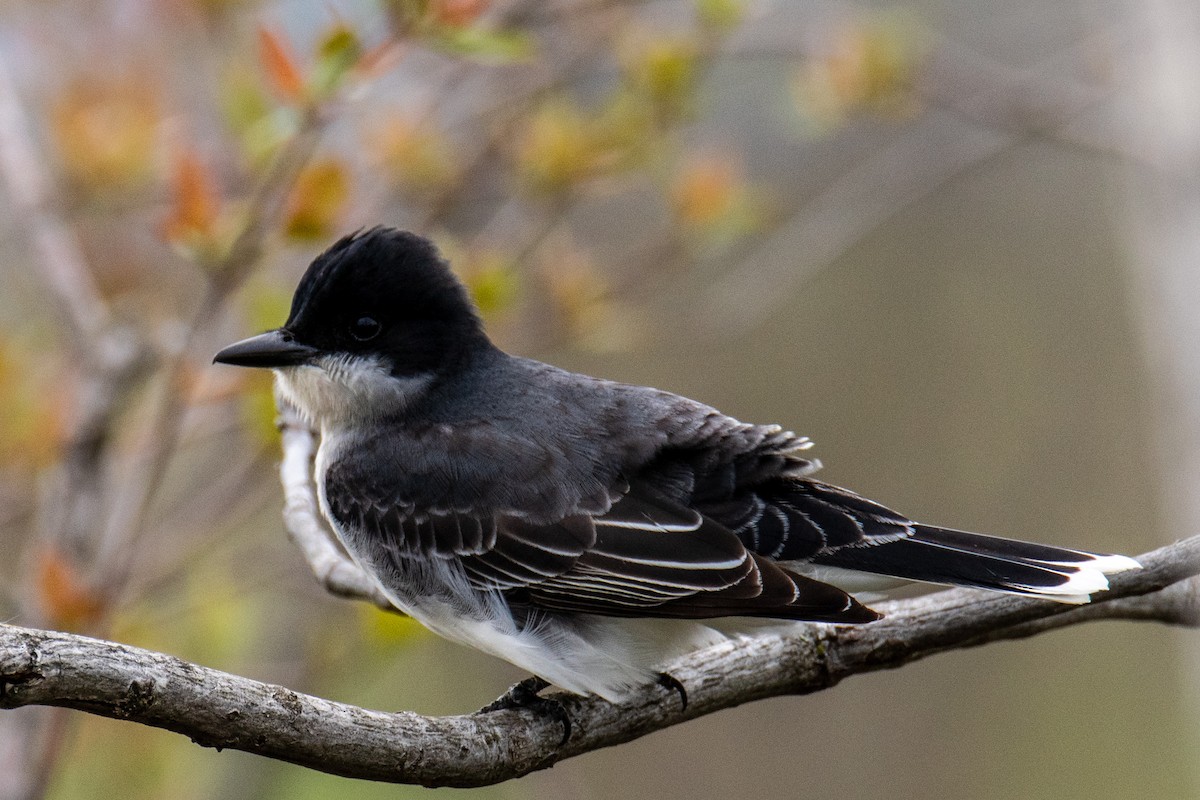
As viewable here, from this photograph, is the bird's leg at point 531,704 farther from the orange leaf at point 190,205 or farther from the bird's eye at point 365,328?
the orange leaf at point 190,205

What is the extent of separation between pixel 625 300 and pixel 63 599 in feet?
9.99

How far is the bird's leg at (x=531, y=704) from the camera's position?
305 centimetres

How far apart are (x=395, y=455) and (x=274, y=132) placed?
0.90 meters

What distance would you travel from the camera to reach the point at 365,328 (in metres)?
3.68

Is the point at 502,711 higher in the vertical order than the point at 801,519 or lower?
lower

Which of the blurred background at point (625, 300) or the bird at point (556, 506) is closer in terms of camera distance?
the bird at point (556, 506)

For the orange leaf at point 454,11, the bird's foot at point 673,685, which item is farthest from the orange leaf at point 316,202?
the bird's foot at point 673,685

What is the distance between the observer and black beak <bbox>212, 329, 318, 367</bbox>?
3.44m

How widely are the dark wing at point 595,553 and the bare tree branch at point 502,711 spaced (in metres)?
0.23

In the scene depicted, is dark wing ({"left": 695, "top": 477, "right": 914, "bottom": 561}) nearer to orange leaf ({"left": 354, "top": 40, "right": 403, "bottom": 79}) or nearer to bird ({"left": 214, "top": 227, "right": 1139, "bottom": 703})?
bird ({"left": 214, "top": 227, "right": 1139, "bottom": 703})

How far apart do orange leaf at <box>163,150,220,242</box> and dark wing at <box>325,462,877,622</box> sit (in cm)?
79

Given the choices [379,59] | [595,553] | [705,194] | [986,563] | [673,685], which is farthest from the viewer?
[705,194]

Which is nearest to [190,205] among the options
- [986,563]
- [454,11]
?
[454,11]

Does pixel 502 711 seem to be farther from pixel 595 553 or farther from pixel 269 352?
pixel 269 352
